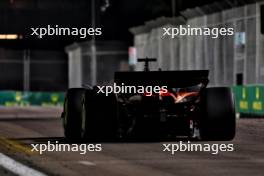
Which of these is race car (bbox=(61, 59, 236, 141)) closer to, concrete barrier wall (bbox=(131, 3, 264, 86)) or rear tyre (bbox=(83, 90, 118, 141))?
rear tyre (bbox=(83, 90, 118, 141))

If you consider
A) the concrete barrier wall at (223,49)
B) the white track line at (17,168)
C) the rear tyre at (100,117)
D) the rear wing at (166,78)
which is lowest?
the white track line at (17,168)

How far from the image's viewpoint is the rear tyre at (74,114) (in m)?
20.4

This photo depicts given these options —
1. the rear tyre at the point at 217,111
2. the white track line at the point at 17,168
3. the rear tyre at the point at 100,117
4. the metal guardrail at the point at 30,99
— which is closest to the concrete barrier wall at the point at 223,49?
the metal guardrail at the point at 30,99

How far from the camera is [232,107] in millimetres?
19938

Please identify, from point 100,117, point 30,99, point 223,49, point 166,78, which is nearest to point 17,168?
point 100,117

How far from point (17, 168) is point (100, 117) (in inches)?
256

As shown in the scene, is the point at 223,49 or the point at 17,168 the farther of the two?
the point at 223,49

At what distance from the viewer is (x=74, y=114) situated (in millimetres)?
20391

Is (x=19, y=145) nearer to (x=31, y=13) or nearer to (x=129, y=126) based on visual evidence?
(x=129, y=126)

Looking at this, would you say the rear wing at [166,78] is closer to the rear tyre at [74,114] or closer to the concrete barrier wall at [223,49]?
the rear tyre at [74,114]

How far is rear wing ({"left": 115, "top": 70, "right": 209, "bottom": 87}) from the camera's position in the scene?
65.4 feet

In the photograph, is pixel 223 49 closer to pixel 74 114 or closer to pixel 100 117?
pixel 74 114

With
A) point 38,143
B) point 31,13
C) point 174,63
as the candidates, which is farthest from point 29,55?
point 38,143

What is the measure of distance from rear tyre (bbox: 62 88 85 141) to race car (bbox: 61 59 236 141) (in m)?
0.17
